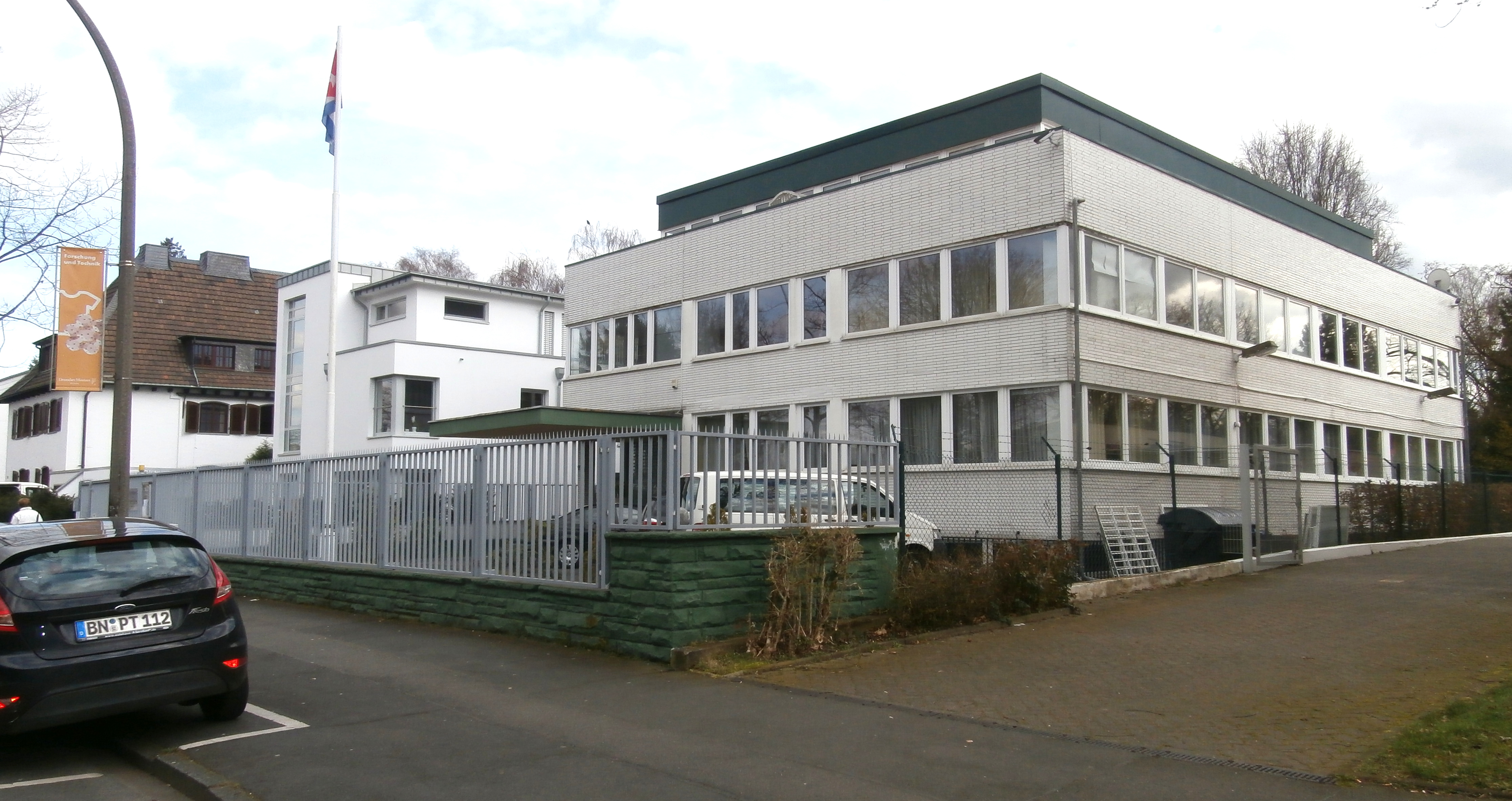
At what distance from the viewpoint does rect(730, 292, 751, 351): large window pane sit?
23.1 m

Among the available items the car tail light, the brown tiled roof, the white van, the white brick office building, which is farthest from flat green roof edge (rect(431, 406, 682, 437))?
the brown tiled roof

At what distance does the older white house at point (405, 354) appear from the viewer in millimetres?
33000

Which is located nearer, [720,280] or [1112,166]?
[1112,166]

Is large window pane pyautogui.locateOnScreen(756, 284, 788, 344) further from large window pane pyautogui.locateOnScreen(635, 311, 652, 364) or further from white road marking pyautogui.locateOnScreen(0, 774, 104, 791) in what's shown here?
white road marking pyautogui.locateOnScreen(0, 774, 104, 791)

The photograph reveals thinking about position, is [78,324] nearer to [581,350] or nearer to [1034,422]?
[1034,422]

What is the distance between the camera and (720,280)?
77.7ft

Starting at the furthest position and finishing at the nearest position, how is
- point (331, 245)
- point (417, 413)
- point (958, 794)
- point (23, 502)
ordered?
1. point (417, 413)
2. point (331, 245)
3. point (23, 502)
4. point (958, 794)

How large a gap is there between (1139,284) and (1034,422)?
3391mm

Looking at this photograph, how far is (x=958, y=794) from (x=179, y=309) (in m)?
47.9

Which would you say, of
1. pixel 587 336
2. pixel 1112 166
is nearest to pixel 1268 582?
pixel 1112 166

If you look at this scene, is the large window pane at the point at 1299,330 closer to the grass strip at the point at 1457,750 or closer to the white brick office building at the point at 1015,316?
the white brick office building at the point at 1015,316

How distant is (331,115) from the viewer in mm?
24938

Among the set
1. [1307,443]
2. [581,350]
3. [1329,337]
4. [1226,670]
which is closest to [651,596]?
[1226,670]

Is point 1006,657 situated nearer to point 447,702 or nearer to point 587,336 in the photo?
point 447,702
